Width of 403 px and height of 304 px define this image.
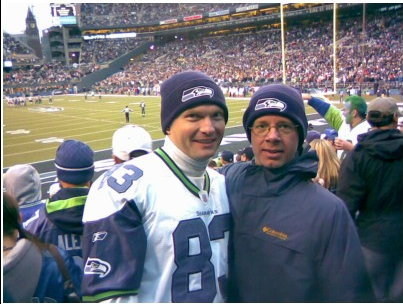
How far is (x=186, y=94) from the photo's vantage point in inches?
65.4

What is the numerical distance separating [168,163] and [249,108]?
45cm

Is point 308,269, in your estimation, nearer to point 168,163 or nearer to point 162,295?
point 162,295

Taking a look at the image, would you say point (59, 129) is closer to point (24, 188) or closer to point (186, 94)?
point (24, 188)

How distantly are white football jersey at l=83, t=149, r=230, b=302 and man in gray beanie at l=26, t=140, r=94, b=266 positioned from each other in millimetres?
785

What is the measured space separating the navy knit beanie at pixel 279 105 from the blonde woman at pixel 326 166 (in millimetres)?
1454

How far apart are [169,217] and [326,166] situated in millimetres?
2074

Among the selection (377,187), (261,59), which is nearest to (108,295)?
(377,187)

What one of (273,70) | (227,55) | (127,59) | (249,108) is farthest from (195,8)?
(249,108)

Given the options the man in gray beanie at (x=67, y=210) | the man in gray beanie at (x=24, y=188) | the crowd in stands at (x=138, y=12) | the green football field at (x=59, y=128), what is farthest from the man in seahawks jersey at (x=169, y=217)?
the crowd in stands at (x=138, y=12)

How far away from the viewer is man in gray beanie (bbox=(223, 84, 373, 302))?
5.12ft

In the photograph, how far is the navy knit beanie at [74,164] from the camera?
98.7 inches

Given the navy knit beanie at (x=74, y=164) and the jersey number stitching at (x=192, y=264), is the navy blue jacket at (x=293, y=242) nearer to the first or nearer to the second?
the jersey number stitching at (x=192, y=264)

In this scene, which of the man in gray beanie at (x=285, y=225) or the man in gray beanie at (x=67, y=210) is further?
the man in gray beanie at (x=67, y=210)

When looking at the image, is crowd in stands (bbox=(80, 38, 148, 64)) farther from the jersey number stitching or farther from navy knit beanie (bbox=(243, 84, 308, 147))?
the jersey number stitching
